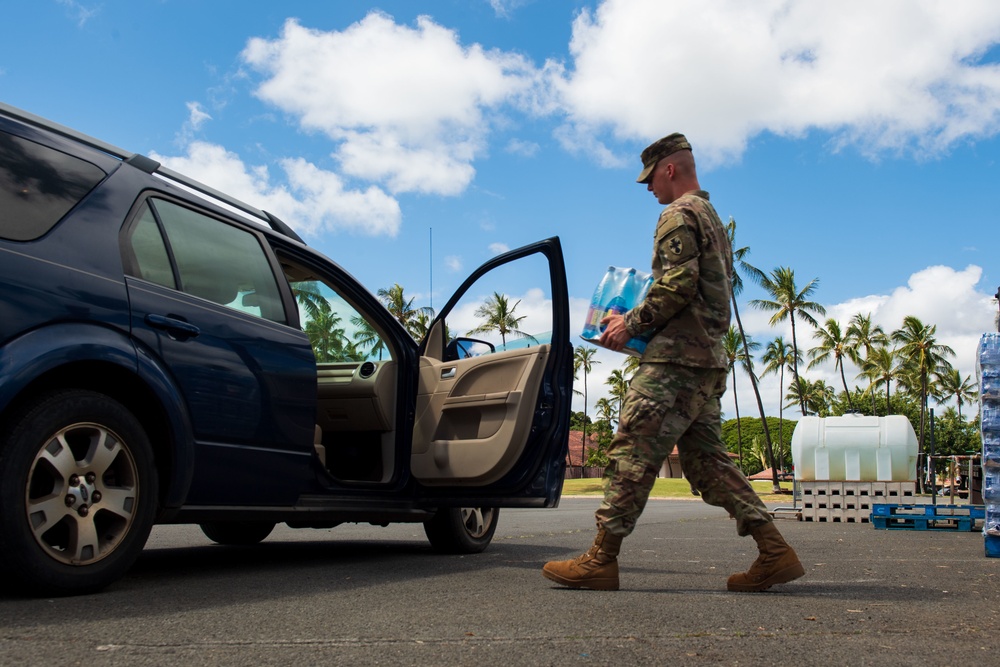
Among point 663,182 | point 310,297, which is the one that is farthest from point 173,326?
point 663,182

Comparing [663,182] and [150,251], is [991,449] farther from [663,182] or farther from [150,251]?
[150,251]

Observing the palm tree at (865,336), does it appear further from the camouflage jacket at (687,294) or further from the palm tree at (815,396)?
the camouflage jacket at (687,294)

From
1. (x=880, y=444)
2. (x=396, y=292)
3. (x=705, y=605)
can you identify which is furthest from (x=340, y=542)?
(x=396, y=292)

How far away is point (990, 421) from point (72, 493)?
5.61 m

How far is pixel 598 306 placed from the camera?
4348mm

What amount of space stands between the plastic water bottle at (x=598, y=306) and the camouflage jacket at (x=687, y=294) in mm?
232

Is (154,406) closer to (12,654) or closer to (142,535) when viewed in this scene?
(142,535)

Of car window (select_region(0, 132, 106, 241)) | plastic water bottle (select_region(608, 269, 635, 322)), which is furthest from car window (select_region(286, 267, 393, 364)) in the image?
plastic water bottle (select_region(608, 269, 635, 322))

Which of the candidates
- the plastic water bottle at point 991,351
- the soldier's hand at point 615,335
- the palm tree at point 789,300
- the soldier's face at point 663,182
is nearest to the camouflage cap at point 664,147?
the soldier's face at point 663,182

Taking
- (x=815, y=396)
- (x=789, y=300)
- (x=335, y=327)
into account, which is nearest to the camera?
(x=335, y=327)

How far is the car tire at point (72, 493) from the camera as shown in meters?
3.11

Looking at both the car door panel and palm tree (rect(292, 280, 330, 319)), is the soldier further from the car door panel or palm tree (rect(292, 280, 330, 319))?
palm tree (rect(292, 280, 330, 319))

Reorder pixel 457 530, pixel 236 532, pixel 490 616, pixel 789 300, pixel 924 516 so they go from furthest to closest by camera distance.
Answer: pixel 789 300 < pixel 924 516 < pixel 236 532 < pixel 457 530 < pixel 490 616

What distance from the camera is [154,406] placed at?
3.68 m
